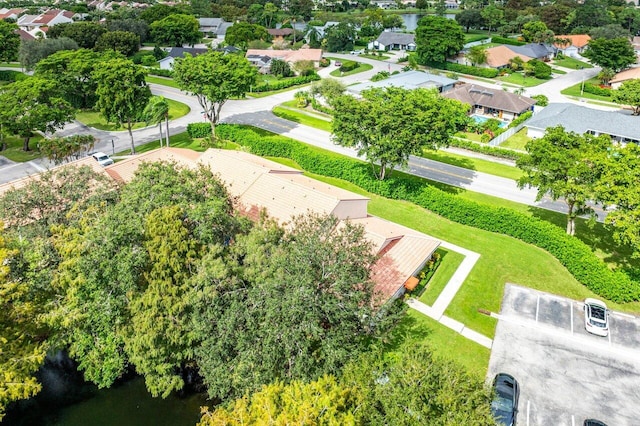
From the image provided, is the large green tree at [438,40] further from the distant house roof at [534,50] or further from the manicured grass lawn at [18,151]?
the manicured grass lawn at [18,151]

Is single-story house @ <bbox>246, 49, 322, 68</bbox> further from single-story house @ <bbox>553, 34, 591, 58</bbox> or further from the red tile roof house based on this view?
single-story house @ <bbox>553, 34, 591, 58</bbox>

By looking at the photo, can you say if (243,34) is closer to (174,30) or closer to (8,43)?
(174,30)

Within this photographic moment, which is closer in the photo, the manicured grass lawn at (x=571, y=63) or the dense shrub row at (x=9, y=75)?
the dense shrub row at (x=9, y=75)

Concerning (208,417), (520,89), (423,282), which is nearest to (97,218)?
(208,417)

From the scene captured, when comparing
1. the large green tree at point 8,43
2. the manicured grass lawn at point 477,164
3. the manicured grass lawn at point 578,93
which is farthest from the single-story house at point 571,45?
the large green tree at point 8,43

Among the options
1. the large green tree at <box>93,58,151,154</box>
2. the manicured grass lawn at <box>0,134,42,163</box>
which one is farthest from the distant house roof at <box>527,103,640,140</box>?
the manicured grass lawn at <box>0,134,42,163</box>

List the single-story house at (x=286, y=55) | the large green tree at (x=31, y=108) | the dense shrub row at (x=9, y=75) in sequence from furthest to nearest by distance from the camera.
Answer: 1. the single-story house at (x=286, y=55)
2. the dense shrub row at (x=9, y=75)
3. the large green tree at (x=31, y=108)
